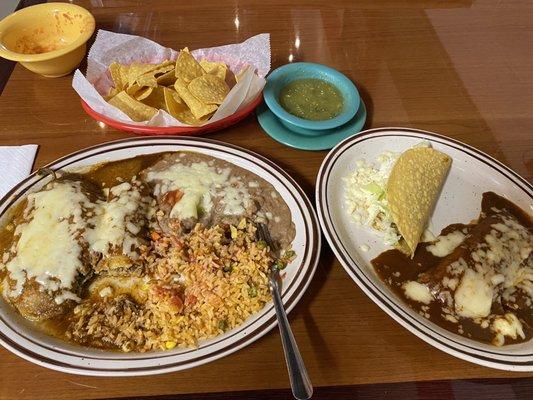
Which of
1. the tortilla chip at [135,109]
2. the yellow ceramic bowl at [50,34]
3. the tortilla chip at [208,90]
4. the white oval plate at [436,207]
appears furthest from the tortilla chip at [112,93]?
the white oval plate at [436,207]

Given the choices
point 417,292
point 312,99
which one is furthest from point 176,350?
point 312,99

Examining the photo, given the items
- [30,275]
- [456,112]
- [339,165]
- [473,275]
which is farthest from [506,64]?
[30,275]

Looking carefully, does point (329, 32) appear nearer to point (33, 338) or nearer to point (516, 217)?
point (516, 217)

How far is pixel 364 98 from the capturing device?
229cm

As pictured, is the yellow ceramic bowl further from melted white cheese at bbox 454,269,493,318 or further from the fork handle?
melted white cheese at bbox 454,269,493,318

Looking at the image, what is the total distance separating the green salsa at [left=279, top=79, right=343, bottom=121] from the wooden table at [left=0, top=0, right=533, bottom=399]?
20cm

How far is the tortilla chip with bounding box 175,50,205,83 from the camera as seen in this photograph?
2027 millimetres

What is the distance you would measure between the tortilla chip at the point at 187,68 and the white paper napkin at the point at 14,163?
75cm

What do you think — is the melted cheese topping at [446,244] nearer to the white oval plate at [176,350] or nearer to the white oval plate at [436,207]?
the white oval plate at [436,207]

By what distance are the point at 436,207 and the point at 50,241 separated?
1.54m

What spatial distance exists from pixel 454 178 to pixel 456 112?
20.8 inches

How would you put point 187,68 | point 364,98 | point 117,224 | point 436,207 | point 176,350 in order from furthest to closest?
point 364,98, point 187,68, point 436,207, point 117,224, point 176,350

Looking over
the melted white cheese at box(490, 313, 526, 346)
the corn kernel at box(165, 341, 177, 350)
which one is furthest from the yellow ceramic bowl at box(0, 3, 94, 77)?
the melted white cheese at box(490, 313, 526, 346)

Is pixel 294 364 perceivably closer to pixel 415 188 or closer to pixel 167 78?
pixel 415 188
